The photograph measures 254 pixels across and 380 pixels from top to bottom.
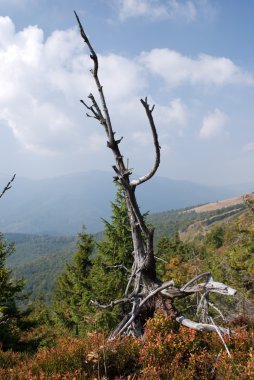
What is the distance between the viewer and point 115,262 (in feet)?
54.5

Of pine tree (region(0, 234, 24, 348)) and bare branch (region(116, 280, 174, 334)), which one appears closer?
bare branch (region(116, 280, 174, 334))

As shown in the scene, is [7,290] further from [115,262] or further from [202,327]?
[202,327]

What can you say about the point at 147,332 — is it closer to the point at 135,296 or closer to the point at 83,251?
the point at 135,296

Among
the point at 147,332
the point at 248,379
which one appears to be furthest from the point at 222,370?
the point at 147,332

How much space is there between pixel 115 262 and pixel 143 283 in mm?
10068

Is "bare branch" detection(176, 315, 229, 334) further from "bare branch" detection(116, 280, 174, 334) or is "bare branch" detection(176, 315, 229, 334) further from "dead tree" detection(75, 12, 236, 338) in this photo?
"bare branch" detection(116, 280, 174, 334)

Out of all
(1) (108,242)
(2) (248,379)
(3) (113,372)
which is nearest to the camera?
(2) (248,379)

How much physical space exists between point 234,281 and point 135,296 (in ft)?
71.1

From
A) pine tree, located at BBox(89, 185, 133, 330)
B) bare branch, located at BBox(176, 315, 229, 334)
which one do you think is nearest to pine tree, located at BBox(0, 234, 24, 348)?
pine tree, located at BBox(89, 185, 133, 330)

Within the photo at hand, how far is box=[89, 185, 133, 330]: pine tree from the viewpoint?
15988 mm

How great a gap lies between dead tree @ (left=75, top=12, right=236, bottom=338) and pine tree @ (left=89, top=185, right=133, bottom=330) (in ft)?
28.7

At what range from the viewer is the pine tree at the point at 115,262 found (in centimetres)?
1599

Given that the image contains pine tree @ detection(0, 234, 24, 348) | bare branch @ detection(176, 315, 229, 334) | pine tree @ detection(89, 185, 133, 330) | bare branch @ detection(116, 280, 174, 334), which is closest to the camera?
bare branch @ detection(176, 315, 229, 334)

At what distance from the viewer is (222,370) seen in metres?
4.74
